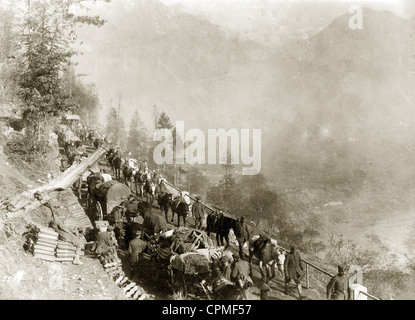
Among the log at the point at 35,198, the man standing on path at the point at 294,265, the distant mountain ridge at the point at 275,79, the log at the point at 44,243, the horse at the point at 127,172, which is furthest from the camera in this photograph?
the distant mountain ridge at the point at 275,79

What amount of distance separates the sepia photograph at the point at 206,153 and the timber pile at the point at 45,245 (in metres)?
0.03

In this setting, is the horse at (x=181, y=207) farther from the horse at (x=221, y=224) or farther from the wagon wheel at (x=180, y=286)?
the wagon wheel at (x=180, y=286)

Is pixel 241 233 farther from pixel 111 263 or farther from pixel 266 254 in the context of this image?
pixel 111 263

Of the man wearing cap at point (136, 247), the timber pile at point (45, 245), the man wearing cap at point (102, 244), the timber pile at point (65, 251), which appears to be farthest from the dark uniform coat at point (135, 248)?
the timber pile at point (45, 245)

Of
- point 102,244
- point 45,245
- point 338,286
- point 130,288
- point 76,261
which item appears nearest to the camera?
point 338,286

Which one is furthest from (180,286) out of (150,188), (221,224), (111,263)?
(150,188)

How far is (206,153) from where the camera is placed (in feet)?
320

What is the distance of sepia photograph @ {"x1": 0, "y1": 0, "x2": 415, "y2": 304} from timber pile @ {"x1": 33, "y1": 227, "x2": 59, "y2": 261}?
30 mm

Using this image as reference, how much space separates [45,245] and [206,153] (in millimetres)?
86856

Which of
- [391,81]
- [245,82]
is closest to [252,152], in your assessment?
[245,82]

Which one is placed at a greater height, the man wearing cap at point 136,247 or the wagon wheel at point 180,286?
Answer: the man wearing cap at point 136,247

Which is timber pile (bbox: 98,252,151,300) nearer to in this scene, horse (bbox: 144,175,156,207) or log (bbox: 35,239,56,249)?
log (bbox: 35,239,56,249)

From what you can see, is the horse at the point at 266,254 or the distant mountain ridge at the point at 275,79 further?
the distant mountain ridge at the point at 275,79

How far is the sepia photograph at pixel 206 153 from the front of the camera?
10.9 m
